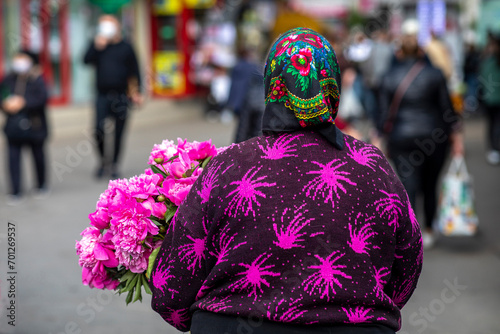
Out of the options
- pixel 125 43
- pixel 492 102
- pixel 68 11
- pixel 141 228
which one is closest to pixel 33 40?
pixel 68 11

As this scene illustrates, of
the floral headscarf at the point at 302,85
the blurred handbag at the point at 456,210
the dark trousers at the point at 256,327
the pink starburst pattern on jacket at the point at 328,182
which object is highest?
the floral headscarf at the point at 302,85

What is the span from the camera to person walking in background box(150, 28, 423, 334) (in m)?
2.17

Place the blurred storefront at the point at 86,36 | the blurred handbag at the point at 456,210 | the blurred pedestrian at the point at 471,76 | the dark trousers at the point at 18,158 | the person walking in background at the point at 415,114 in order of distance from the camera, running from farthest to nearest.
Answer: the blurred pedestrian at the point at 471,76 → the blurred storefront at the point at 86,36 → the dark trousers at the point at 18,158 → the blurred handbag at the point at 456,210 → the person walking in background at the point at 415,114

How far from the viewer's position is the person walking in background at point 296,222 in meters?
2.17

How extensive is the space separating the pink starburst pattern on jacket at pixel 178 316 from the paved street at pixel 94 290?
8.91 ft

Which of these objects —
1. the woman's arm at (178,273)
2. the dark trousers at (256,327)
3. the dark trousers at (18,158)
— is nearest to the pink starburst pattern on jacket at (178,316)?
the woman's arm at (178,273)

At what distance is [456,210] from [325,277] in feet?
17.2

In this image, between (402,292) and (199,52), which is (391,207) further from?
(199,52)

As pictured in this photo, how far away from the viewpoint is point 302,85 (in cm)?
218

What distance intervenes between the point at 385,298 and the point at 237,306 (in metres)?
0.42

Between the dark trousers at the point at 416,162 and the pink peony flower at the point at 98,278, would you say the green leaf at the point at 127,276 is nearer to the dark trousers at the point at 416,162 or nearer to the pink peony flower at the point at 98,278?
the pink peony flower at the point at 98,278

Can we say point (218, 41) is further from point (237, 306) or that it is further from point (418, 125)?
point (237, 306)

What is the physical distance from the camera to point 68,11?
17812 mm

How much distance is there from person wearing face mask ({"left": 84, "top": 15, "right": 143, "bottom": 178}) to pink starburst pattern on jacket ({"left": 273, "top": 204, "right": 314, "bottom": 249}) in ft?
28.9
